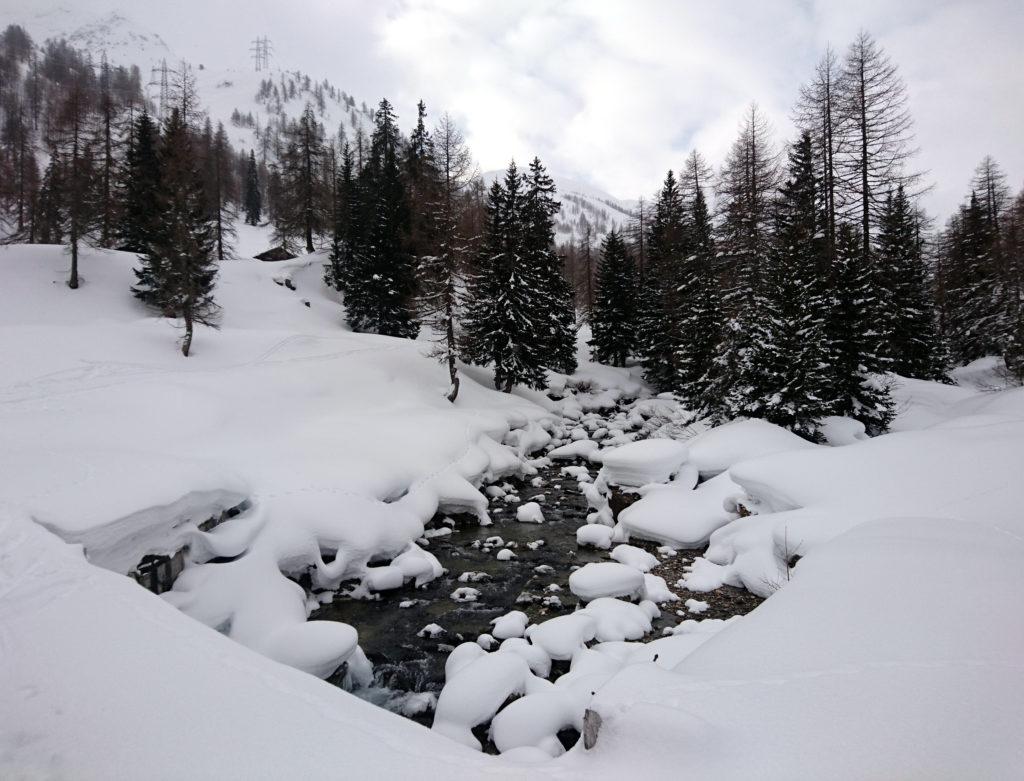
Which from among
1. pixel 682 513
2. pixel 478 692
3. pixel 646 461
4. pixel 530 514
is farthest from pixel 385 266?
pixel 478 692

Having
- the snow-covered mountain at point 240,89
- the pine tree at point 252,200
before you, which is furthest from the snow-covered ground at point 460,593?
the snow-covered mountain at point 240,89

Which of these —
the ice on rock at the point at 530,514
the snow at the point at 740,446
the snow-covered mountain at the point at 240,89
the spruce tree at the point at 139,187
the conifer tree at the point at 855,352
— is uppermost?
the snow-covered mountain at the point at 240,89

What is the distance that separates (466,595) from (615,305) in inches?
1139

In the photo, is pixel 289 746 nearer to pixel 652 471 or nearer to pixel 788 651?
pixel 788 651

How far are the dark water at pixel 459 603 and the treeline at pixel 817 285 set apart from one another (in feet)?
25.1

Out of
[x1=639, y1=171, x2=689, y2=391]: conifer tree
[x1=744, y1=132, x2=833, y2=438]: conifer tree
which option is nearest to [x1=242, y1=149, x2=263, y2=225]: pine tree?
[x1=639, y1=171, x2=689, y2=391]: conifer tree

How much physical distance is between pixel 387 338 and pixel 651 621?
22.8m

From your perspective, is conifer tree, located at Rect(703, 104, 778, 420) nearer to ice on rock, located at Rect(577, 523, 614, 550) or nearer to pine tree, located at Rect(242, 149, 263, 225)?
ice on rock, located at Rect(577, 523, 614, 550)

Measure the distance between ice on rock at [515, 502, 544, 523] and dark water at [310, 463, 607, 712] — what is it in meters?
0.17

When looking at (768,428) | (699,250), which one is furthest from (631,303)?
(768,428)

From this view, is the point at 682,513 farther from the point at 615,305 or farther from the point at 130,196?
the point at 130,196

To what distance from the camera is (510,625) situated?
7.37 metres

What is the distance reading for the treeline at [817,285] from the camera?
1382 centimetres

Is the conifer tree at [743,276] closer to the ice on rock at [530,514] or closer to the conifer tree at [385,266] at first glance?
the ice on rock at [530,514]
